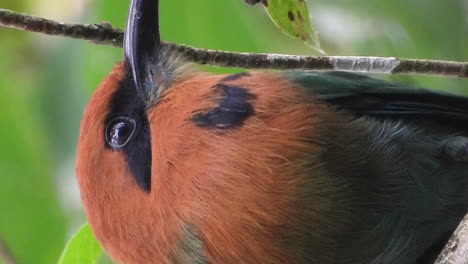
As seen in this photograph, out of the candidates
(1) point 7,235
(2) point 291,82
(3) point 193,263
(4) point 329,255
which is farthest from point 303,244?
(1) point 7,235

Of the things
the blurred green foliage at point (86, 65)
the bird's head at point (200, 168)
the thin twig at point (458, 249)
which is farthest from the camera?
the blurred green foliage at point (86, 65)

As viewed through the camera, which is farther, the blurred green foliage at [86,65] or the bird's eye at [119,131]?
the blurred green foliage at [86,65]

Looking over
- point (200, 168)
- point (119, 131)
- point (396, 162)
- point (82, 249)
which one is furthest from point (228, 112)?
point (82, 249)

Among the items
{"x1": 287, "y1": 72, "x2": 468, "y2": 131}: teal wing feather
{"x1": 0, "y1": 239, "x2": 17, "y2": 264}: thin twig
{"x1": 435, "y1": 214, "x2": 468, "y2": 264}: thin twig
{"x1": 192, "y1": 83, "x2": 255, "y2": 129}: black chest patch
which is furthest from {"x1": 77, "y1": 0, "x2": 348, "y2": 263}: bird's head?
{"x1": 0, "y1": 239, "x2": 17, "y2": 264}: thin twig

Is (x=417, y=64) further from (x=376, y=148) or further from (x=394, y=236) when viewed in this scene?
(x=394, y=236)

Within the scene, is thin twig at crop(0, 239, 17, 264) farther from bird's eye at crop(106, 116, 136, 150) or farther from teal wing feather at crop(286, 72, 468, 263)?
teal wing feather at crop(286, 72, 468, 263)

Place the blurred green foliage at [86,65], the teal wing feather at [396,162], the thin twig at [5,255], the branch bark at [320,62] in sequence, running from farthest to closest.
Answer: the blurred green foliage at [86,65] < the thin twig at [5,255] < the branch bark at [320,62] < the teal wing feather at [396,162]

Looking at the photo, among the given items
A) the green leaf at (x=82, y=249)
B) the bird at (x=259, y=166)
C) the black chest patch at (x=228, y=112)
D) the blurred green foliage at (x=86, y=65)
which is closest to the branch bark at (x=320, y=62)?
the bird at (x=259, y=166)

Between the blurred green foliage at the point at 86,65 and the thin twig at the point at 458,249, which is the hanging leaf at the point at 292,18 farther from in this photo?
the thin twig at the point at 458,249
